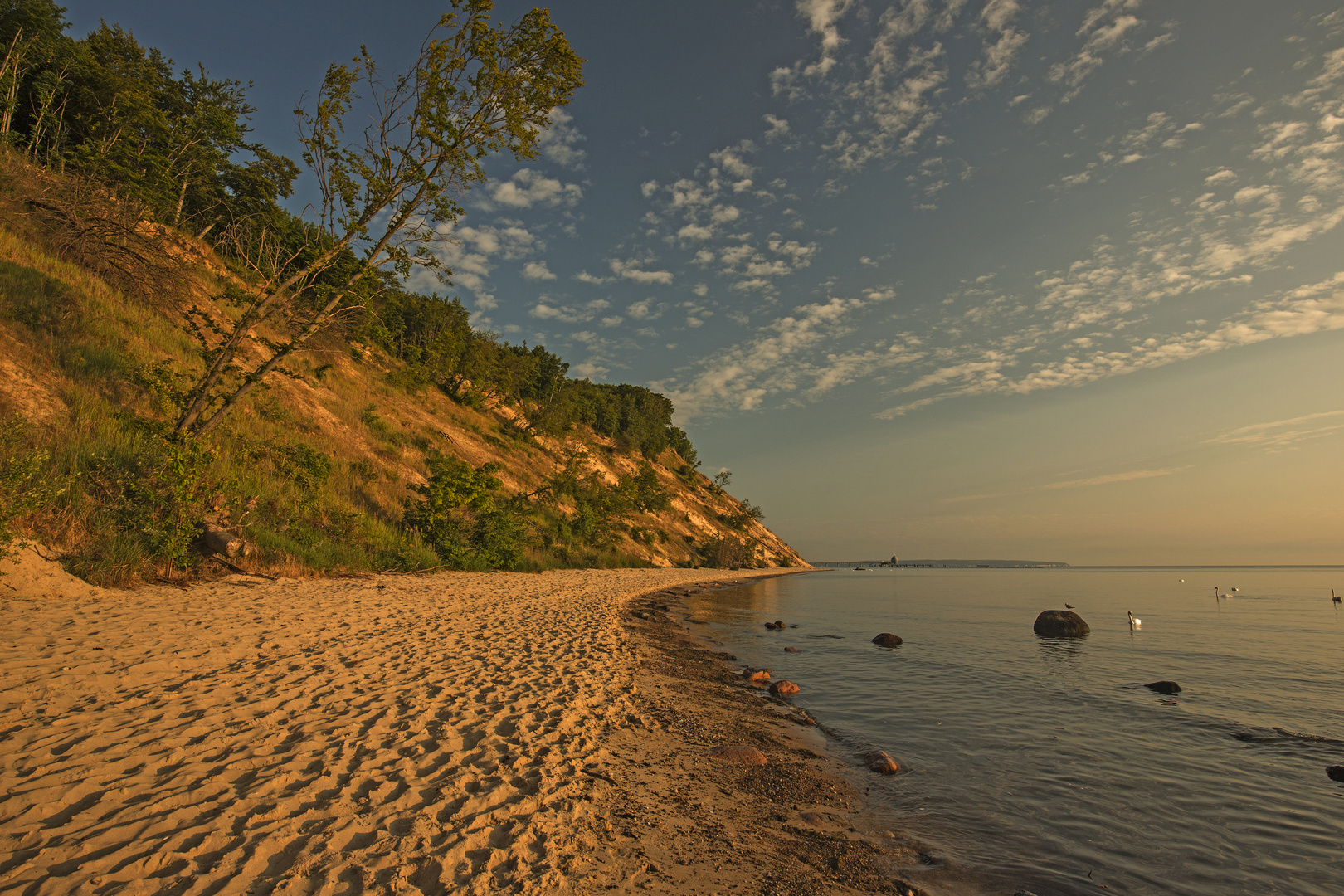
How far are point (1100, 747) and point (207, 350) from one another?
22.6 metres

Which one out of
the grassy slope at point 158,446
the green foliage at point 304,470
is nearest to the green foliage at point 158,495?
the grassy slope at point 158,446

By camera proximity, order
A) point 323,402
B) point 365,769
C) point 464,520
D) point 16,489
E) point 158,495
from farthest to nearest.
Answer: point 323,402 < point 464,520 < point 158,495 < point 16,489 < point 365,769

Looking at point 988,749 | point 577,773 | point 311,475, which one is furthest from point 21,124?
Answer: point 988,749

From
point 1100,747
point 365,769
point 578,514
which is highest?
point 578,514

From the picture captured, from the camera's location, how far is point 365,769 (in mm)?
5094

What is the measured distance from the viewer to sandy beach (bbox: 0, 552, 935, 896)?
368 cm

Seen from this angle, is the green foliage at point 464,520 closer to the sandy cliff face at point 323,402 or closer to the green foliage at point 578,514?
the sandy cliff face at point 323,402

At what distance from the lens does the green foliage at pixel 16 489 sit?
30.5ft

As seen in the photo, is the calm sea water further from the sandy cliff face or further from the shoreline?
the sandy cliff face

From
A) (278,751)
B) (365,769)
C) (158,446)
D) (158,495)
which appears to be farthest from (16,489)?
(365,769)

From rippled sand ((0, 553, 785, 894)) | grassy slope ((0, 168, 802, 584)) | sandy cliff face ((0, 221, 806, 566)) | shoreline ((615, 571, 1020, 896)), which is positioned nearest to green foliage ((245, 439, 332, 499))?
grassy slope ((0, 168, 802, 584))

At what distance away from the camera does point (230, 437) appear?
2012cm

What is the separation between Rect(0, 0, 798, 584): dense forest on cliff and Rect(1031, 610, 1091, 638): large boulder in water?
23.6 metres

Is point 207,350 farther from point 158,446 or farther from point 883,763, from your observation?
point 883,763
